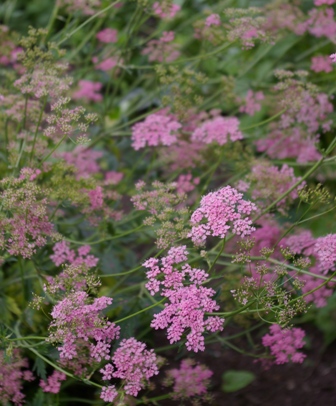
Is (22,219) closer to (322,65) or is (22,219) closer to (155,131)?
(155,131)

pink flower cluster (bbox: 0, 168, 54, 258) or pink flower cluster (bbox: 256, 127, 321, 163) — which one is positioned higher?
pink flower cluster (bbox: 256, 127, 321, 163)

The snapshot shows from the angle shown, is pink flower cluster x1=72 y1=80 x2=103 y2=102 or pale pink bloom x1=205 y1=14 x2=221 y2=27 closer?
pale pink bloom x1=205 y1=14 x2=221 y2=27

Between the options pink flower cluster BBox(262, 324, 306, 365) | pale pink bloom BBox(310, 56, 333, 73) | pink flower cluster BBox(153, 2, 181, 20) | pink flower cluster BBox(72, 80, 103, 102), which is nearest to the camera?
pink flower cluster BBox(262, 324, 306, 365)

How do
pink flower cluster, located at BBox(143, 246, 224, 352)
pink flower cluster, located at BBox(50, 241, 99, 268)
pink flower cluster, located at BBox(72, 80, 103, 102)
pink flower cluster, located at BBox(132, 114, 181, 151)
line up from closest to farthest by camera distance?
pink flower cluster, located at BBox(143, 246, 224, 352) < pink flower cluster, located at BBox(50, 241, 99, 268) < pink flower cluster, located at BBox(132, 114, 181, 151) < pink flower cluster, located at BBox(72, 80, 103, 102)

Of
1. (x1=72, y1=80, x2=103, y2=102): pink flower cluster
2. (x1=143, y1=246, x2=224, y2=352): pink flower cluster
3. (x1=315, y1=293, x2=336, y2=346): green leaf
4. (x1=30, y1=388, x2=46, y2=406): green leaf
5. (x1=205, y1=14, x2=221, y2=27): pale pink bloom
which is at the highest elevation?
(x1=72, y1=80, x2=103, y2=102): pink flower cluster

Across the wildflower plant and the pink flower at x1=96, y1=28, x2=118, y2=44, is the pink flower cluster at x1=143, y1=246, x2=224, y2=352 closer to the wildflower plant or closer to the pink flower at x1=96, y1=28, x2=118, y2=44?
the wildflower plant

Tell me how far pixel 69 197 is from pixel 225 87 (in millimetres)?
1219

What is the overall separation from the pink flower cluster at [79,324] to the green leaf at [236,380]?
1.42m

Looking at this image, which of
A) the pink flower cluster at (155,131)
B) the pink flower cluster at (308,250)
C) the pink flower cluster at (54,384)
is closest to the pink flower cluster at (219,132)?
the pink flower cluster at (155,131)

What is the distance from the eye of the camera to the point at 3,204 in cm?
231

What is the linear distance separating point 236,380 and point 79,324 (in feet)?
5.19

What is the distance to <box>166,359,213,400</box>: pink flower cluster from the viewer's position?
2680mm

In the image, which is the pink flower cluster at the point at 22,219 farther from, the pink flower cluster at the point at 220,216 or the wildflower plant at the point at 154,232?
the pink flower cluster at the point at 220,216

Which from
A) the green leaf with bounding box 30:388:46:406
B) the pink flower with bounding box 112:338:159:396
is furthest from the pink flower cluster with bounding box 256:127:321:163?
the green leaf with bounding box 30:388:46:406
